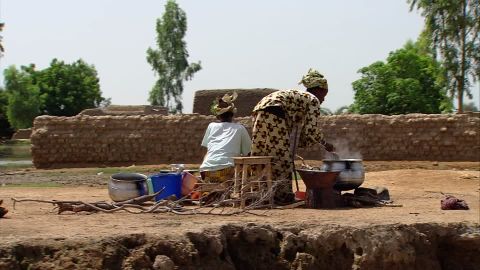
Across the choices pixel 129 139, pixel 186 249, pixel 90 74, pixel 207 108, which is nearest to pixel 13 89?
pixel 90 74

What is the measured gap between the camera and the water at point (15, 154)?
21.8 meters

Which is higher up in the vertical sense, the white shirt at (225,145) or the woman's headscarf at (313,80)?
the woman's headscarf at (313,80)

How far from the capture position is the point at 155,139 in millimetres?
19859

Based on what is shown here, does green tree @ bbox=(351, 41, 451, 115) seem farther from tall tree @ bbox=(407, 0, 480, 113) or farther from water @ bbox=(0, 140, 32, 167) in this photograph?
water @ bbox=(0, 140, 32, 167)

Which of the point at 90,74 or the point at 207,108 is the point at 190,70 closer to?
the point at 90,74

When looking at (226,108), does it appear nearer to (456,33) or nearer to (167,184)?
(167,184)

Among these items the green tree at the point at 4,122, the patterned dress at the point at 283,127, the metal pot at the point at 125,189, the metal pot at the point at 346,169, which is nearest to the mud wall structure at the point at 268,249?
the metal pot at the point at 346,169

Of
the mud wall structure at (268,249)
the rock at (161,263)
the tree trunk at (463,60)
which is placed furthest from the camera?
the tree trunk at (463,60)

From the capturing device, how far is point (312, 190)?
8391mm

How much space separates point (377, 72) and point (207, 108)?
6.92 m

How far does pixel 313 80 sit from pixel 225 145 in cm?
117

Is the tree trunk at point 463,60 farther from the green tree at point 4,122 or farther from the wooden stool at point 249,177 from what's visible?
the green tree at point 4,122

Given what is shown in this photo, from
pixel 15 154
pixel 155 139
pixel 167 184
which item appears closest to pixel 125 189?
pixel 167 184

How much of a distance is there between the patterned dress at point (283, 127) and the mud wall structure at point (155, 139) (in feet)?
35.7
